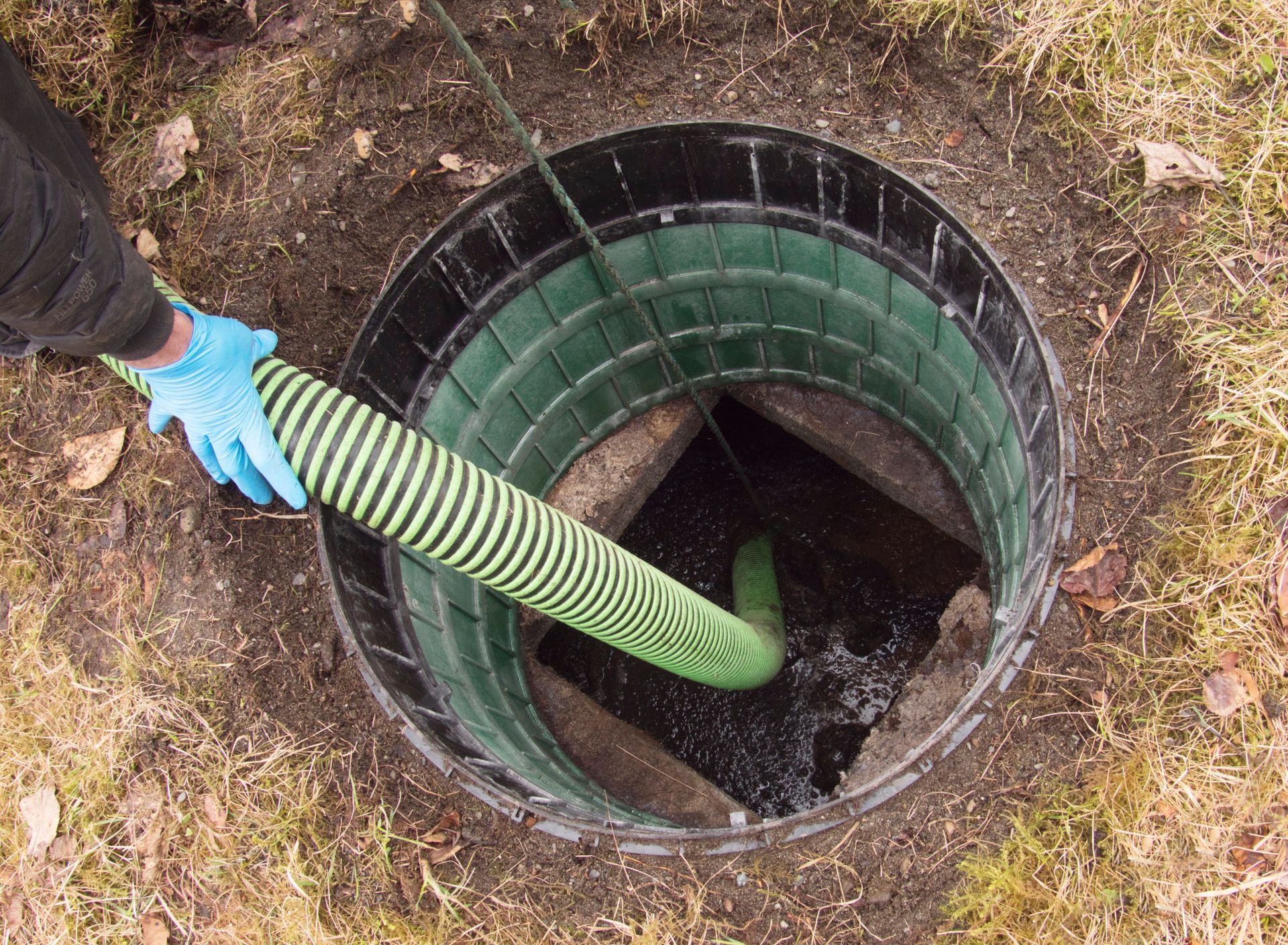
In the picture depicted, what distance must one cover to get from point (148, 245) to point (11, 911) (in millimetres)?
2333

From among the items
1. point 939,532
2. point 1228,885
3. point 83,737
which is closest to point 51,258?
point 83,737

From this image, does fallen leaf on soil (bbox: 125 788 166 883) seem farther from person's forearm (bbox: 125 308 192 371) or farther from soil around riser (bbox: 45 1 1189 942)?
person's forearm (bbox: 125 308 192 371)

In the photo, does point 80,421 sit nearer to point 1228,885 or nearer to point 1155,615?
point 1155,615

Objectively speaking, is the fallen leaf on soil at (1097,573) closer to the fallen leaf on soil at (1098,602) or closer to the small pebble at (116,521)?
the fallen leaf on soil at (1098,602)

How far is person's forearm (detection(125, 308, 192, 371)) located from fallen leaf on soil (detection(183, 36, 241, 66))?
5.29 feet

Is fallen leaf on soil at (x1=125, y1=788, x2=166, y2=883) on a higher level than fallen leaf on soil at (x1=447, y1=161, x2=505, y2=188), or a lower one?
lower

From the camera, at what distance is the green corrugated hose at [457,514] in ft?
7.34

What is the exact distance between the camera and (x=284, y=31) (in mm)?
3281

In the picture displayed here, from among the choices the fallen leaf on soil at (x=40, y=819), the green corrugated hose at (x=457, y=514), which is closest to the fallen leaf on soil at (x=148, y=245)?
the green corrugated hose at (x=457, y=514)

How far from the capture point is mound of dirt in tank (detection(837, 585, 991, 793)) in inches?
130

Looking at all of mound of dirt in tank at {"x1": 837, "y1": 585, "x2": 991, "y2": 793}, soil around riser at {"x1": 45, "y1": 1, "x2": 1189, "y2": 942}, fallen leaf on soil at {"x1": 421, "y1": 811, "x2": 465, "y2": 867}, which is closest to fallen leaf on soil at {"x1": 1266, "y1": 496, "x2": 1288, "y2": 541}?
soil around riser at {"x1": 45, "y1": 1, "x2": 1189, "y2": 942}

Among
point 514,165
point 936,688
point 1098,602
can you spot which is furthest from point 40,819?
point 1098,602

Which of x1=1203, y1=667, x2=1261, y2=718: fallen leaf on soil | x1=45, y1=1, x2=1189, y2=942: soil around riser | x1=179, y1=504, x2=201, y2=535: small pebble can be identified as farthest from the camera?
x1=179, y1=504, x2=201, y2=535: small pebble

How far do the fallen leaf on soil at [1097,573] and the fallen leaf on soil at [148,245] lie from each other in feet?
11.2
